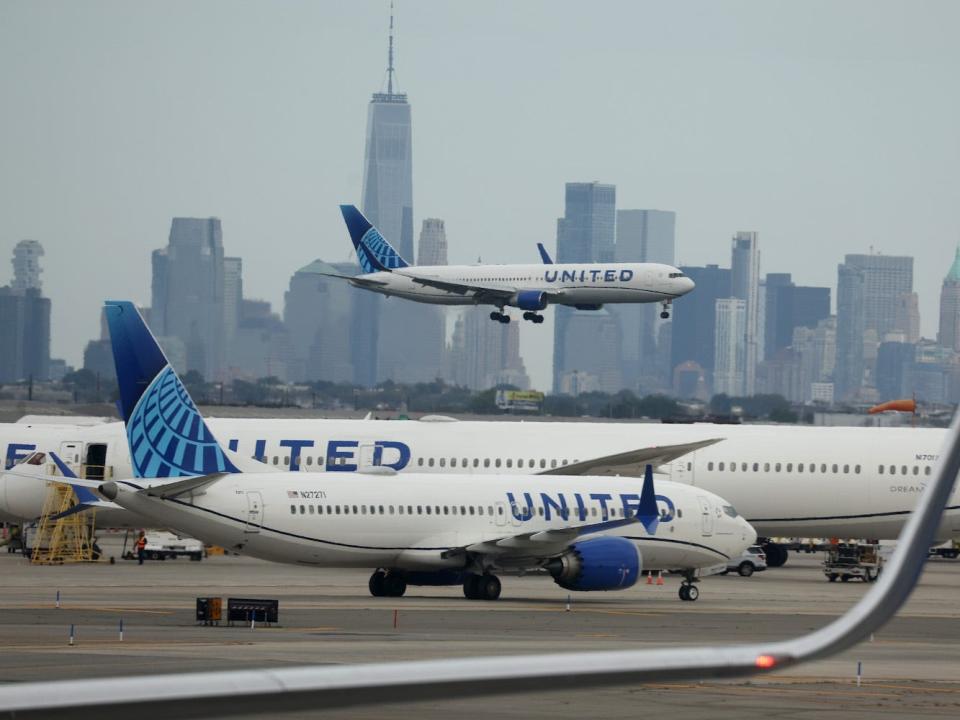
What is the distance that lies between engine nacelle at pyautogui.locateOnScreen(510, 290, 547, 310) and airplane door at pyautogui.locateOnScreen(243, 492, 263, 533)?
59.6m

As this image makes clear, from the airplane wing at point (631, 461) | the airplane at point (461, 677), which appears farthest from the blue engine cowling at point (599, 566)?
the airplane at point (461, 677)

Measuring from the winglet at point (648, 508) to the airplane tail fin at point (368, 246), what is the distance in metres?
68.2

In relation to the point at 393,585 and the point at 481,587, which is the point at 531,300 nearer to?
the point at 393,585

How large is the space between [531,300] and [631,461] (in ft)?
147

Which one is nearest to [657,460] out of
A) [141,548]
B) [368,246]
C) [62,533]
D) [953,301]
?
[141,548]

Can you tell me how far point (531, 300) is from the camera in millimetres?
97938

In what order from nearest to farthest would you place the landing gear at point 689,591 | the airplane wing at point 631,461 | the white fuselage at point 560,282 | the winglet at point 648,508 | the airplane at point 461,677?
the airplane at point 461,677
the winglet at point 648,508
the landing gear at point 689,591
the airplane wing at point 631,461
the white fuselage at point 560,282

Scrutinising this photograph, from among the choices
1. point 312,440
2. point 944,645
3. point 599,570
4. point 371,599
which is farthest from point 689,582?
point 312,440

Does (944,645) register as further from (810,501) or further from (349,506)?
(810,501)

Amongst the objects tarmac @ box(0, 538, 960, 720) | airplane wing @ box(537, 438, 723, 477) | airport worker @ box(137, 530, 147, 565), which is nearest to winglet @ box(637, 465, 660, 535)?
tarmac @ box(0, 538, 960, 720)

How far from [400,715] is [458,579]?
70.6 ft

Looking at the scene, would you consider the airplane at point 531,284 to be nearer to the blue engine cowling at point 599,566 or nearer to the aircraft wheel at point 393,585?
the aircraft wheel at point 393,585

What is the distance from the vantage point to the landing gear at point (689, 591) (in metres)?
43.2

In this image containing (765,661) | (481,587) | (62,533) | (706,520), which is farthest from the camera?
(62,533)
